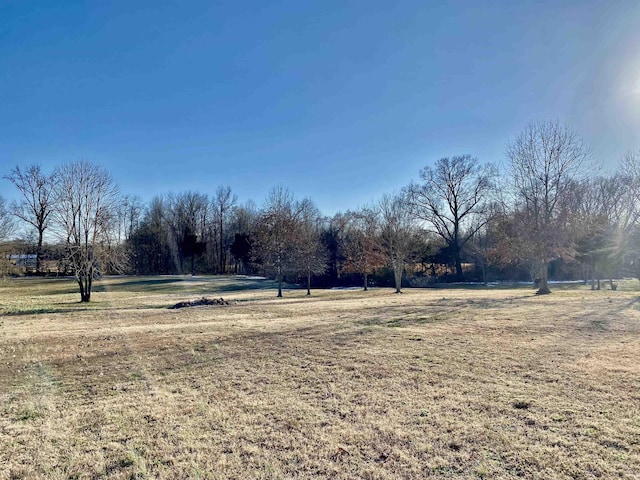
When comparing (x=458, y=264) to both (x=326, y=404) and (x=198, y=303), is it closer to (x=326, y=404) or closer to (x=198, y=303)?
(x=198, y=303)

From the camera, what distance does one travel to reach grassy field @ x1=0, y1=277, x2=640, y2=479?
10.9 ft

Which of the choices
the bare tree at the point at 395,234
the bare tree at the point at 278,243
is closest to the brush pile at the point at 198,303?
the bare tree at the point at 278,243

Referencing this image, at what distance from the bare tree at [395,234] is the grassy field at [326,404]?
1850cm

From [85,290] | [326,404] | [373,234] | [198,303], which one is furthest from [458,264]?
[326,404]

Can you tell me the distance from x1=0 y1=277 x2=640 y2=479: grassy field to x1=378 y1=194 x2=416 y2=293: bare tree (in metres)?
18.5

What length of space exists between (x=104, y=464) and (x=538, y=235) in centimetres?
2392

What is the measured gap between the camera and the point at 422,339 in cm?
844

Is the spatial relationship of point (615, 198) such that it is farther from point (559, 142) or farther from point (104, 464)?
point (104, 464)

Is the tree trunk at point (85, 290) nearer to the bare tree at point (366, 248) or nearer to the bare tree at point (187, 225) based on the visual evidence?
the bare tree at point (366, 248)

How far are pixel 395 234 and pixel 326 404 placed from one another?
24651 millimetres

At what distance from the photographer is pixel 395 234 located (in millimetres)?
28609

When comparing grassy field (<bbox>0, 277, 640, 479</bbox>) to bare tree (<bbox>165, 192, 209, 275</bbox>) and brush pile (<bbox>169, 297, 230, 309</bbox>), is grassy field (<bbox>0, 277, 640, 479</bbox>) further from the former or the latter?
bare tree (<bbox>165, 192, 209, 275</bbox>)

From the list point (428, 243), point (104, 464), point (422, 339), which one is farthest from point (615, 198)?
point (104, 464)

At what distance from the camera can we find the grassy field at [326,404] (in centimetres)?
332
